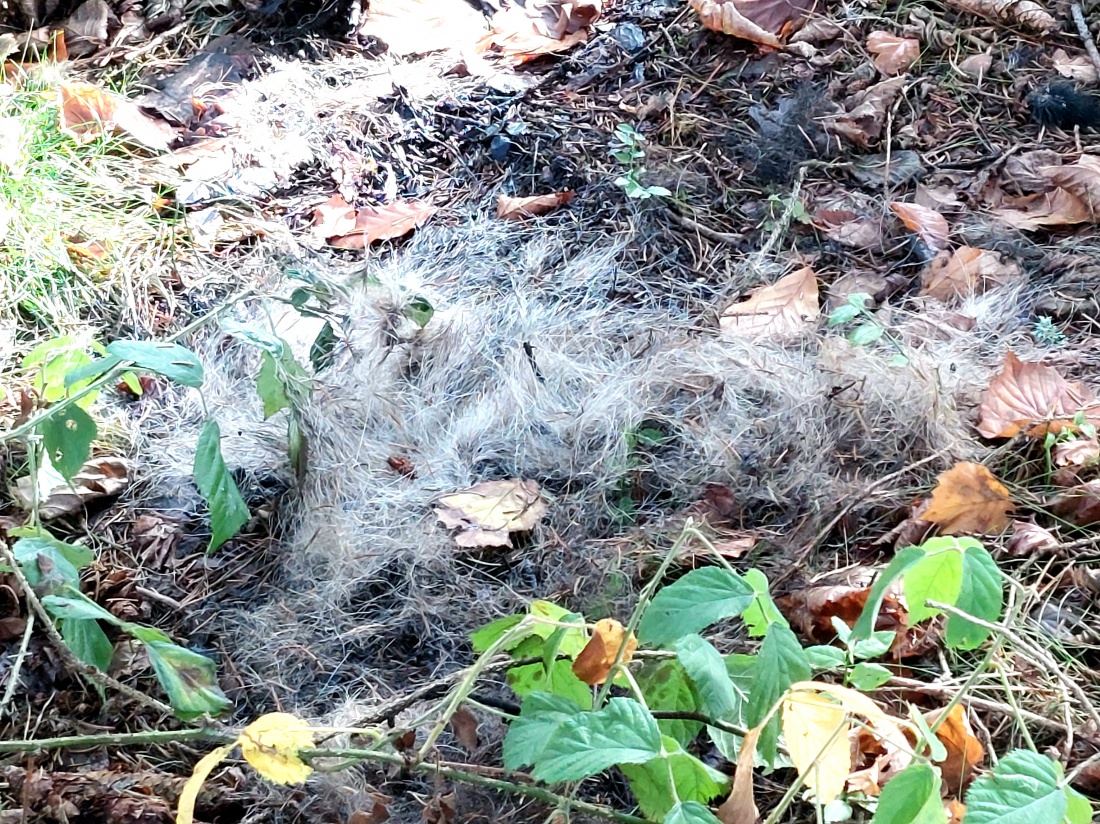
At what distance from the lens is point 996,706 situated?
110 centimetres

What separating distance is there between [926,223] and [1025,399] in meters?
0.50

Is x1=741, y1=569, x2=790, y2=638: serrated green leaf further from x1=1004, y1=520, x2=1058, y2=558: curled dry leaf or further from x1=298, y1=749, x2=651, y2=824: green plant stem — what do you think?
x1=1004, y1=520, x2=1058, y2=558: curled dry leaf

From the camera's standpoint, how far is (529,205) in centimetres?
196

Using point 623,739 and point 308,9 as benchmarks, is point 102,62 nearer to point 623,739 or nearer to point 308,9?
point 308,9

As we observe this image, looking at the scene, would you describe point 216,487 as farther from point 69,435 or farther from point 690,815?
point 690,815

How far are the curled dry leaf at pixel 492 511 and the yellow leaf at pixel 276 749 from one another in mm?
504

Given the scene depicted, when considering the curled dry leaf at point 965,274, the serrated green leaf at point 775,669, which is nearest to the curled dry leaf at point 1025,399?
the curled dry leaf at point 965,274

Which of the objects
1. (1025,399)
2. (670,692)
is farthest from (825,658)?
(1025,399)

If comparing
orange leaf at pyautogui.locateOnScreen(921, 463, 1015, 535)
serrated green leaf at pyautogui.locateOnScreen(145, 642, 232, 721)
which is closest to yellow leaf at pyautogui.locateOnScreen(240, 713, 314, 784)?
serrated green leaf at pyautogui.locateOnScreen(145, 642, 232, 721)

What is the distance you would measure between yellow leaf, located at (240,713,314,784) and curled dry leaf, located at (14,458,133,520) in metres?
0.74

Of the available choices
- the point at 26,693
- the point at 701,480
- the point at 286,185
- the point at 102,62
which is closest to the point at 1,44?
the point at 102,62

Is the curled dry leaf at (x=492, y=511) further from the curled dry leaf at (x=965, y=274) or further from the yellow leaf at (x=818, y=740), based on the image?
the curled dry leaf at (x=965, y=274)

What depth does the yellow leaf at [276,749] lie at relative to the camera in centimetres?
89

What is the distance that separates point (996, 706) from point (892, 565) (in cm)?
37
